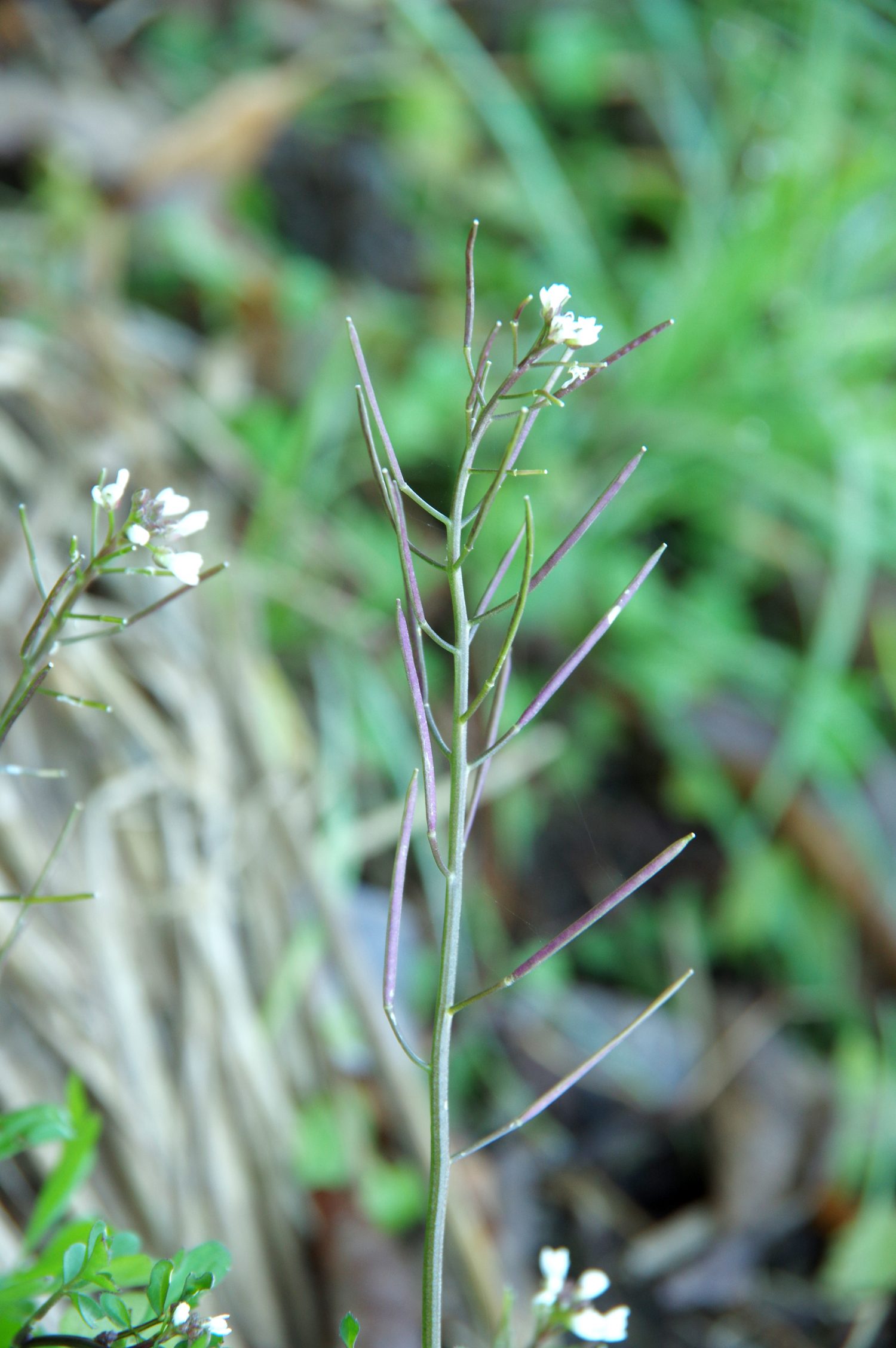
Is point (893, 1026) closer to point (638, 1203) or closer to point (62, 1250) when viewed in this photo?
point (638, 1203)

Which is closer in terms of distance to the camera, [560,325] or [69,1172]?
[560,325]

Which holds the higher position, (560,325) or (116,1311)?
(560,325)

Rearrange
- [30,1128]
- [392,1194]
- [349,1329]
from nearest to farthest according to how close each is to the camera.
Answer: [349,1329] → [30,1128] → [392,1194]

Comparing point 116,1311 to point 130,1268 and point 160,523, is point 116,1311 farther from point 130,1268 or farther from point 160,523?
point 160,523

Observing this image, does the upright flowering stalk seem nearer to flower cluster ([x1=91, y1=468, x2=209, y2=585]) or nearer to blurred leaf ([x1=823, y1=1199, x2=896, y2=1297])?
flower cluster ([x1=91, y1=468, x2=209, y2=585])

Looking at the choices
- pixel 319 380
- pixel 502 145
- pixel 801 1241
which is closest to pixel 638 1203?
pixel 801 1241

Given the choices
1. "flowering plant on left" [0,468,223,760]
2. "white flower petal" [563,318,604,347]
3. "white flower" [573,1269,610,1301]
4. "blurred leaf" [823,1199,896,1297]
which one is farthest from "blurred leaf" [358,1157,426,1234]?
"white flower petal" [563,318,604,347]

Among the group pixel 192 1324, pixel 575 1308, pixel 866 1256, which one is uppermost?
pixel 192 1324

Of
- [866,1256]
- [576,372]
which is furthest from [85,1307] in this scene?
[866,1256]
